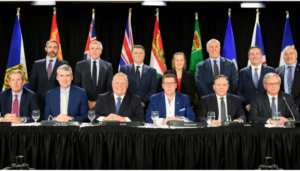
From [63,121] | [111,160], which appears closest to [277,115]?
[111,160]

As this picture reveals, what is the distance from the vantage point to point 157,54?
7.19 m

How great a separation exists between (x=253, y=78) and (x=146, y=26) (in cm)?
217

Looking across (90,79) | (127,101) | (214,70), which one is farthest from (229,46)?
(127,101)

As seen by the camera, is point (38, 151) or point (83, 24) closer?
point (38, 151)

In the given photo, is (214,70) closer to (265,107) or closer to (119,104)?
(265,107)

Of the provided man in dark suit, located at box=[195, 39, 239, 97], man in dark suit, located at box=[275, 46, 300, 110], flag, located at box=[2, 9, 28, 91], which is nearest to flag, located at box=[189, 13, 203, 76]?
man in dark suit, located at box=[195, 39, 239, 97]

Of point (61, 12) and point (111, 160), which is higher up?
point (61, 12)

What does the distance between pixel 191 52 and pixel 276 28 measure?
149 cm

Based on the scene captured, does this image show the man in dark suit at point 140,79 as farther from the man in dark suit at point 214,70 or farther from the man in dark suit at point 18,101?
the man in dark suit at point 18,101

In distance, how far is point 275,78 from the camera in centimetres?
521

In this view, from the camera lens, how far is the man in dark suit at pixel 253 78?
6191 mm

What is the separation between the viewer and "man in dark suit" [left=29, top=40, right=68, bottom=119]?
6.17 meters

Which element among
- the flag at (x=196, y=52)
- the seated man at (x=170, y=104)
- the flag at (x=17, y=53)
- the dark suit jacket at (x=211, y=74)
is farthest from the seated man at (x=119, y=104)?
the flag at (x=17, y=53)

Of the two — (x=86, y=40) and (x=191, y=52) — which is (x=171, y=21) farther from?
(x=86, y=40)
